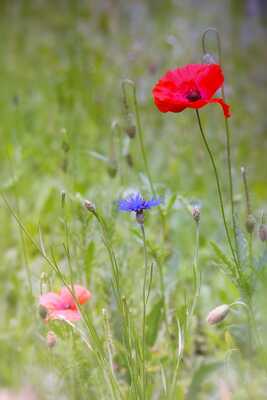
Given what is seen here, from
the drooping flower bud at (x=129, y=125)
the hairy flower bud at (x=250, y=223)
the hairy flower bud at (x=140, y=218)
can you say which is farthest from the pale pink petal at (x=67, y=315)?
the drooping flower bud at (x=129, y=125)

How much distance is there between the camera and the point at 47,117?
3.24m

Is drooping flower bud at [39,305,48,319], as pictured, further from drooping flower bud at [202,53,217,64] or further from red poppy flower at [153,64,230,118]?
drooping flower bud at [202,53,217,64]

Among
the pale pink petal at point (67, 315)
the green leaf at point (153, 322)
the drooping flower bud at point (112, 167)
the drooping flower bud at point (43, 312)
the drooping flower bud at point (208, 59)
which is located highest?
the drooping flower bud at point (112, 167)

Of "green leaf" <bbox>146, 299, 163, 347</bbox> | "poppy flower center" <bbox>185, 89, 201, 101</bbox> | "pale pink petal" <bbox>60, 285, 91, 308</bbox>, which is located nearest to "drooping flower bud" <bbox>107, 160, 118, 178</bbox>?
"green leaf" <bbox>146, 299, 163, 347</bbox>

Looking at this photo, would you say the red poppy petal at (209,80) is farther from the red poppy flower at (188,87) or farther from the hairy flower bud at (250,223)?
the hairy flower bud at (250,223)

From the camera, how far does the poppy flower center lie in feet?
3.76

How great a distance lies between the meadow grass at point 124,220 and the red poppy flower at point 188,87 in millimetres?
183

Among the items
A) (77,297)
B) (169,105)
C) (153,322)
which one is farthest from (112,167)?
(169,105)

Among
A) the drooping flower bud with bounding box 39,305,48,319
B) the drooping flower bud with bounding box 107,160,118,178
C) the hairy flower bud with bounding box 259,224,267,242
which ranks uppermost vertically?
the drooping flower bud with bounding box 107,160,118,178

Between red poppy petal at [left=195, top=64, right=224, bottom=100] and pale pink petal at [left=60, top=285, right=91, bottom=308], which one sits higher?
red poppy petal at [left=195, top=64, right=224, bottom=100]

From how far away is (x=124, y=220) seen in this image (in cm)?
196

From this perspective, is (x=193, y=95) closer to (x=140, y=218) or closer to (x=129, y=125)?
(x=140, y=218)

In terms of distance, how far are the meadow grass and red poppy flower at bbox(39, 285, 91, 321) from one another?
3 centimetres

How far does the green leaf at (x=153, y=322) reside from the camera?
4.87 ft
